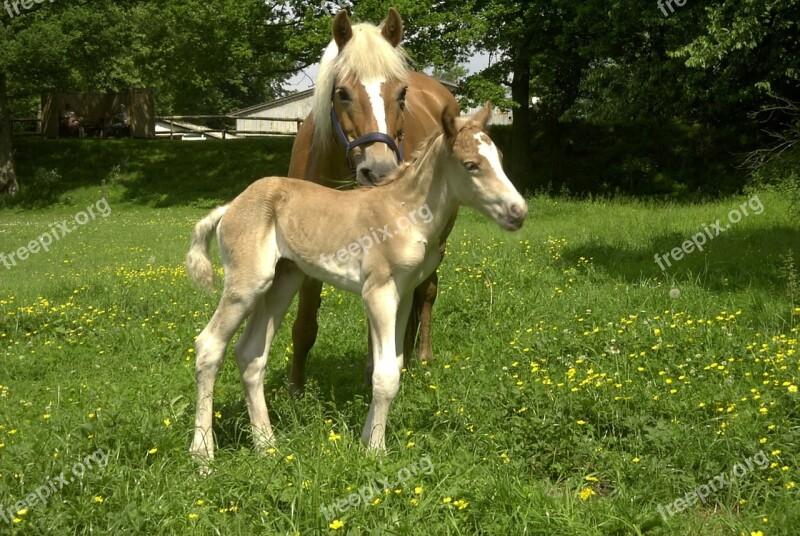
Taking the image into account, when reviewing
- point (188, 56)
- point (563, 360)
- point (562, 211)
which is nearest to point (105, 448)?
point (563, 360)

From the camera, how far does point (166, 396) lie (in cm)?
514

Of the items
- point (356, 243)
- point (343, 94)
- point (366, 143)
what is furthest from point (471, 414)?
point (343, 94)

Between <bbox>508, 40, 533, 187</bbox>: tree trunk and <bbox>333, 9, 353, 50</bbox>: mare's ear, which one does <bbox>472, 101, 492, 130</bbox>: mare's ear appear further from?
<bbox>508, 40, 533, 187</bbox>: tree trunk

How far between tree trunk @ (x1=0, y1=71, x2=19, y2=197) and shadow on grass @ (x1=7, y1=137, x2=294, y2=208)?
1.65 feet

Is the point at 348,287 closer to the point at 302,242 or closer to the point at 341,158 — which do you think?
the point at 302,242

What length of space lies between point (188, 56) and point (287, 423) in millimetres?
23922

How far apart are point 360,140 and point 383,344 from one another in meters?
1.40

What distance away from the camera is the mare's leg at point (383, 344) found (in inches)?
152

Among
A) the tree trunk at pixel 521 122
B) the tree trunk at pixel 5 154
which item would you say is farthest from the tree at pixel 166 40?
the tree trunk at pixel 521 122

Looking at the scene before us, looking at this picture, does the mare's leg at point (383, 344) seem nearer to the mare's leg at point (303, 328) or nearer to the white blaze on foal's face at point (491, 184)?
the white blaze on foal's face at point (491, 184)

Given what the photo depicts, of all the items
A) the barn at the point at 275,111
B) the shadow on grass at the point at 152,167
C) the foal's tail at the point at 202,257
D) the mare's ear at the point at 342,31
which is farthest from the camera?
the barn at the point at 275,111

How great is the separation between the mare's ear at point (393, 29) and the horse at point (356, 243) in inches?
63.9

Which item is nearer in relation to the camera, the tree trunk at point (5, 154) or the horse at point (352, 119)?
the horse at point (352, 119)

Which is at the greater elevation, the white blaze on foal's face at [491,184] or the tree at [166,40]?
the white blaze on foal's face at [491,184]
